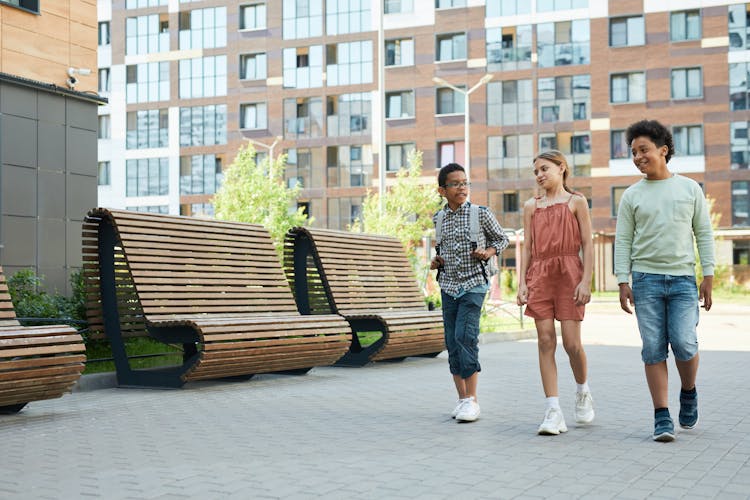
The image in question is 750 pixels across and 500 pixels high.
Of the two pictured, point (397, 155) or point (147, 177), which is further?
point (147, 177)

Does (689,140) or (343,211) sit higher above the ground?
(689,140)

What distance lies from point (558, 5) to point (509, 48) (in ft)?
10.9

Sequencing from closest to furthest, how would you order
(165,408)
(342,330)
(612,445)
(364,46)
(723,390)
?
(612,445), (165,408), (723,390), (342,330), (364,46)

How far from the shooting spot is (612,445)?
6.49m

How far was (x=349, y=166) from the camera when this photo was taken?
6212 centimetres

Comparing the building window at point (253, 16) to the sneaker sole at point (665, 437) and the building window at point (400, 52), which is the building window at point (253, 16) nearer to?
the building window at point (400, 52)

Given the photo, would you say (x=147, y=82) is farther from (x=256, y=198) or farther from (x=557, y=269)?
(x=557, y=269)

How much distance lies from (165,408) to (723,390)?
4.82m

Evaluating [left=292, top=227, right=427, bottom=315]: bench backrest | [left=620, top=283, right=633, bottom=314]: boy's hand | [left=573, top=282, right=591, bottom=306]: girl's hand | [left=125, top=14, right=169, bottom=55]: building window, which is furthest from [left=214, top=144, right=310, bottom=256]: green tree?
[left=620, top=283, right=633, bottom=314]: boy's hand

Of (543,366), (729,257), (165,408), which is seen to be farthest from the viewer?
(729,257)

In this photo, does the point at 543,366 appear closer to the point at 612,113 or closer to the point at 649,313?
the point at 649,313

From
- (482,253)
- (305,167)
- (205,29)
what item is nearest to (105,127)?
(205,29)

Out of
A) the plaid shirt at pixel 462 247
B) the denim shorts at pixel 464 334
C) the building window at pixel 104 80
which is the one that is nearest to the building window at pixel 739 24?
the building window at pixel 104 80

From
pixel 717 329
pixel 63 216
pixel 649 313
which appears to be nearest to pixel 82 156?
pixel 63 216
